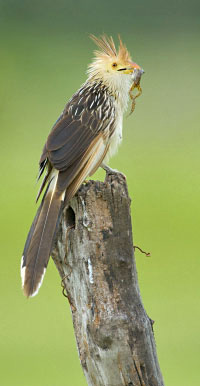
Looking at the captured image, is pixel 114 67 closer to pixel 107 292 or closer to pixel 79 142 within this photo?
pixel 79 142

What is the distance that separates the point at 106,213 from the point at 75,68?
12220 millimetres

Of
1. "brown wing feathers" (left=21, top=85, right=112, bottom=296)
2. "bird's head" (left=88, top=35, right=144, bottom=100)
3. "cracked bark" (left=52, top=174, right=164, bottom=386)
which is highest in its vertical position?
"bird's head" (left=88, top=35, right=144, bottom=100)

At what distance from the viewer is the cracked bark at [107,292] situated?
133 inches

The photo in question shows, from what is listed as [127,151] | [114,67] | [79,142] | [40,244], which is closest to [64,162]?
[79,142]

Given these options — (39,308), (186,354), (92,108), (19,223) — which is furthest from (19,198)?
(92,108)

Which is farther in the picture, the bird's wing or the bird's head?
the bird's head

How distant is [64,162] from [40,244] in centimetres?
50

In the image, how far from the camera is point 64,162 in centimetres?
389

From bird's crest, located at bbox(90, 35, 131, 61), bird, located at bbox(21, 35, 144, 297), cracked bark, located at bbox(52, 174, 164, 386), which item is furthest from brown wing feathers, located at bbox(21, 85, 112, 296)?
bird's crest, located at bbox(90, 35, 131, 61)

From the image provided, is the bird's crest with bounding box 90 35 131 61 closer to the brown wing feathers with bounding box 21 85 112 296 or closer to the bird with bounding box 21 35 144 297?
the bird with bounding box 21 35 144 297

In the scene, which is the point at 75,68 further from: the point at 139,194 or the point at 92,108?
the point at 92,108

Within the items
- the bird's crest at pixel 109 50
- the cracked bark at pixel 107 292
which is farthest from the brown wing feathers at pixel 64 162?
the bird's crest at pixel 109 50

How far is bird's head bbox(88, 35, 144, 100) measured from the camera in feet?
14.9

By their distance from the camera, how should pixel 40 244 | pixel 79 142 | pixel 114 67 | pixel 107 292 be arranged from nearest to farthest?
pixel 107 292 → pixel 40 244 → pixel 79 142 → pixel 114 67
